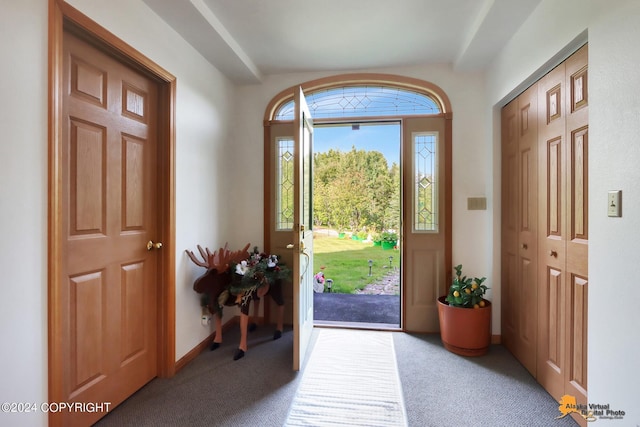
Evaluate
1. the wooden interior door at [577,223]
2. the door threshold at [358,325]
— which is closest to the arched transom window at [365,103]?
the wooden interior door at [577,223]

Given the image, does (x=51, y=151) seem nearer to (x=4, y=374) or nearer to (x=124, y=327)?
(x=4, y=374)

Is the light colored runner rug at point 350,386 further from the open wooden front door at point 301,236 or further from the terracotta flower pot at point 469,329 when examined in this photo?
the terracotta flower pot at point 469,329

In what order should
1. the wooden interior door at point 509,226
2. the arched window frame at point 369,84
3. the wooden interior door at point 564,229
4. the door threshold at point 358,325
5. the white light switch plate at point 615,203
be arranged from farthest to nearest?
the door threshold at point 358,325 → the arched window frame at point 369,84 → the wooden interior door at point 509,226 → the wooden interior door at point 564,229 → the white light switch plate at point 615,203

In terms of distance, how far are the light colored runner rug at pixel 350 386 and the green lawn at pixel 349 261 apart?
2.66 m

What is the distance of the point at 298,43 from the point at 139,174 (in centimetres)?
164

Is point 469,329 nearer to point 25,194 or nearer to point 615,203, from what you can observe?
point 615,203

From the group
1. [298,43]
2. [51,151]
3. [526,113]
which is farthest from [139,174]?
[526,113]

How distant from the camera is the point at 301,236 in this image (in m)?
2.18

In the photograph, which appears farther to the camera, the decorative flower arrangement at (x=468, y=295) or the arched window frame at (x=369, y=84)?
the arched window frame at (x=369, y=84)

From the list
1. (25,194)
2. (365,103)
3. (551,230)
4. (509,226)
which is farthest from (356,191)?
(25,194)

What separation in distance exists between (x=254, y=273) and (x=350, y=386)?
3.65 feet

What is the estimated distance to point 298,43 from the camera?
7.86 feet

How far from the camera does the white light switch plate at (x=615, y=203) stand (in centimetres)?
123

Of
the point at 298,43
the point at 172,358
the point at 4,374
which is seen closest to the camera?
the point at 4,374
